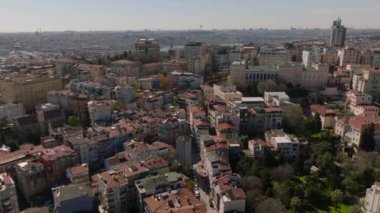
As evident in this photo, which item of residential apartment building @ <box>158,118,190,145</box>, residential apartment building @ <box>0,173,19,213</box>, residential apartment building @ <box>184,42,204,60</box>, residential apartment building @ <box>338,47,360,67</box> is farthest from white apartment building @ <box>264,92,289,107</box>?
residential apartment building @ <box>184,42,204,60</box>

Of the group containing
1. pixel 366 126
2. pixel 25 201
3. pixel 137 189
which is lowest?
pixel 25 201

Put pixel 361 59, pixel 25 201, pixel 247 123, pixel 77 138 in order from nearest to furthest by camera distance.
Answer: pixel 25 201
pixel 77 138
pixel 247 123
pixel 361 59

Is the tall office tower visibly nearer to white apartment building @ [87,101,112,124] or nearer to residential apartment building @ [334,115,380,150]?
residential apartment building @ [334,115,380,150]

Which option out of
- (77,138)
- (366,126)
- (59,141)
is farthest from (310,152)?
(59,141)

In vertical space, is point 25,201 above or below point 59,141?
below

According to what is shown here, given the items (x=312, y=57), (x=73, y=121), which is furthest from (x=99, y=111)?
(x=312, y=57)

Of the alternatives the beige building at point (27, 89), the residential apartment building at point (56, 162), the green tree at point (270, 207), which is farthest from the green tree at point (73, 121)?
the green tree at point (270, 207)

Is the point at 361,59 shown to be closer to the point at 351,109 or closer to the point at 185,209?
the point at 351,109

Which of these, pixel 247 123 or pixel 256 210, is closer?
pixel 256 210
